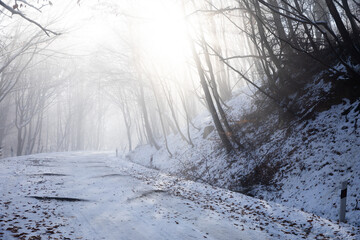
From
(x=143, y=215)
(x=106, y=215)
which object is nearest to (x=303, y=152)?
(x=143, y=215)

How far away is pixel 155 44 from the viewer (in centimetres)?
1934

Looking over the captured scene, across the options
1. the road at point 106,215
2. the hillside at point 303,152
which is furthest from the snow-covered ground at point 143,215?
the hillside at point 303,152

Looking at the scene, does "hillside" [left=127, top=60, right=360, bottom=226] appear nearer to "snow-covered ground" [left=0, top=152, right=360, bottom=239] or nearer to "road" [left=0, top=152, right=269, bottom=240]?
"snow-covered ground" [left=0, top=152, right=360, bottom=239]

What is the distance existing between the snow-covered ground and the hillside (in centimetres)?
82

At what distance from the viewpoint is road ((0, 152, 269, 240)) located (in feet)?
15.1

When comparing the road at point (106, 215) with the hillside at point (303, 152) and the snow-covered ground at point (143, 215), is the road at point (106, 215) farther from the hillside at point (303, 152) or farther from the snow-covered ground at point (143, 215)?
the hillside at point (303, 152)

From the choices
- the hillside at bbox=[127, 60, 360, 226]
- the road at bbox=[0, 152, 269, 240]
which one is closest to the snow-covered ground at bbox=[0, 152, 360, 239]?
the road at bbox=[0, 152, 269, 240]

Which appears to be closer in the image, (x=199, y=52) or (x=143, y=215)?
(x=143, y=215)

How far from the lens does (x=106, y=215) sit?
5598mm

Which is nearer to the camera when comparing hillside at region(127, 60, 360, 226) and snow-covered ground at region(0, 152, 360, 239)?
snow-covered ground at region(0, 152, 360, 239)

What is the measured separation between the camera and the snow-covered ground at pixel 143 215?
4.71 m

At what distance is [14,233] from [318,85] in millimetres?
10687

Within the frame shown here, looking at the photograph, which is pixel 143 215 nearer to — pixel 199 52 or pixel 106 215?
pixel 106 215

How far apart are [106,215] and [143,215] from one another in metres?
0.86
